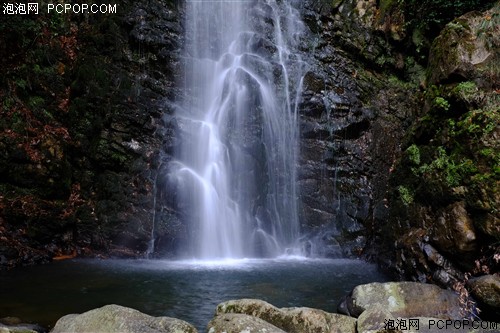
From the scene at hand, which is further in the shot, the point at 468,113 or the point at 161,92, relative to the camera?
the point at 161,92

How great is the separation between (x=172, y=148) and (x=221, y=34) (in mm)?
4784

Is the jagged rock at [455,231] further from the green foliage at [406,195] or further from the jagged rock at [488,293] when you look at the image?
the green foliage at [406,195]

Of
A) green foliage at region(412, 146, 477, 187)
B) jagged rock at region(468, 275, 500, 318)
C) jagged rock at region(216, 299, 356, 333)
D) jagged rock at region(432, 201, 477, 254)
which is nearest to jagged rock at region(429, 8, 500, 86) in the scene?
green foliage at region(412, 146, 477, 187)

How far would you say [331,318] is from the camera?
525cm

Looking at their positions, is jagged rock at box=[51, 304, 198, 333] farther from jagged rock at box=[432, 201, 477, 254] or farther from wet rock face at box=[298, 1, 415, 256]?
wet rock face at box=[298, 1, 415, 256]

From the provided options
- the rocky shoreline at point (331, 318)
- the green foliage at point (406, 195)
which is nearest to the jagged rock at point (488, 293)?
the rocky shoreline at point (331, 318)

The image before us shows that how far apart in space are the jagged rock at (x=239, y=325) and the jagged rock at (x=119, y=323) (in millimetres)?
277

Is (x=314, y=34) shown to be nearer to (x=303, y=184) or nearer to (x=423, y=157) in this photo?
(x=303, y=184)

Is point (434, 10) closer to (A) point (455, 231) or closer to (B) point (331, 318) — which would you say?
(A) point (455, 231)

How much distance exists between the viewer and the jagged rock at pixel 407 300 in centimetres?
599

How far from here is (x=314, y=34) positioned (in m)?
13.6

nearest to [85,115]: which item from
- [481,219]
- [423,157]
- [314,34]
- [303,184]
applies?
[303,184]

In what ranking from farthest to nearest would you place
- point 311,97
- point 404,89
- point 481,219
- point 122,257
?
point 404,89
point 311,97
point 122,257
point 481,219

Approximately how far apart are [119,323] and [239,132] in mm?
7750
